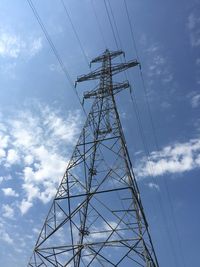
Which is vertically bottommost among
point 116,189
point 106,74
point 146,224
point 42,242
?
point 42,242

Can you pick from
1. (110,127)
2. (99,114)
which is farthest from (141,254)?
(99,114)

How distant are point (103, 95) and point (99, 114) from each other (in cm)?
163

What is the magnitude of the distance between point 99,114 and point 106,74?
3830 millimetres

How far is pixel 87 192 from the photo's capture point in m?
18.9

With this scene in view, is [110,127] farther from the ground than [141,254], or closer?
farther from the ground

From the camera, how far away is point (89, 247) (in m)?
17.2

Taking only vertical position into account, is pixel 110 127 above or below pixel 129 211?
above

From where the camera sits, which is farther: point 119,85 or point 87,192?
point 119,85

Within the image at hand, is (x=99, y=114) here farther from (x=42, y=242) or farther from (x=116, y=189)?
(x=42, y=242)

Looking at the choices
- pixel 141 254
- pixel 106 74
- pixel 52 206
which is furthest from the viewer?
pixel 106 74

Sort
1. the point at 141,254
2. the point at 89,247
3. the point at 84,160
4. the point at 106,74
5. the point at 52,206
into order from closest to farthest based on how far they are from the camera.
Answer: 1. the point at 141,254
2. the point at 89,247
3. the point at 52,206
4. the point at 84,160
5. the point at 106,74

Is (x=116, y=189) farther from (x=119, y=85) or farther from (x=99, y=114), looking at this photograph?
(x=119, y=85)

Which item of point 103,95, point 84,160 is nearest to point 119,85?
point 103,95

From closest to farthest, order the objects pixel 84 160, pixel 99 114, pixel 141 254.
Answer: pixel 141 254
pixel 84 160
pixel 99 114
